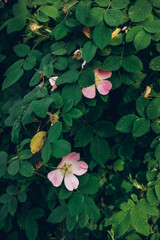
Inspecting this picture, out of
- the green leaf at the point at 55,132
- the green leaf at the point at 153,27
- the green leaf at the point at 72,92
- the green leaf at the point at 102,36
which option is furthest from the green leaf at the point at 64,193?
the green leaf at the point at 153,27

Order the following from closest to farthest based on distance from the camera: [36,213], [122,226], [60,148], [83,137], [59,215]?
[60,148], [122,226], [83,137], [59,215], [36,213]

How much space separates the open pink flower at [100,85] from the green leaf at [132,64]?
76mm

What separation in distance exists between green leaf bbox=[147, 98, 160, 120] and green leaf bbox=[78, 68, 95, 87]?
0.23 m

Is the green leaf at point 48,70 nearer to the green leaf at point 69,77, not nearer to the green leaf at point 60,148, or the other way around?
the green leaf at point 69,77

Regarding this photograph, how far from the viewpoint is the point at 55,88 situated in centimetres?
109

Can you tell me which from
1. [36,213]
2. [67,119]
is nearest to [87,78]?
[67,119]

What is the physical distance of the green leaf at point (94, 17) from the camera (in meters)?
1.03

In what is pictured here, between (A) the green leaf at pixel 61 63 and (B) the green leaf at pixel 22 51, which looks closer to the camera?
(A) the green leaf at pixel 61 63

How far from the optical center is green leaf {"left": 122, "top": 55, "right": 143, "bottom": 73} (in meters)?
1.06

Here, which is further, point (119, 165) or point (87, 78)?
point (119, 165)

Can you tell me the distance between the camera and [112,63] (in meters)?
1.08

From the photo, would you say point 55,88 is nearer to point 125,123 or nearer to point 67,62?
point 67,62

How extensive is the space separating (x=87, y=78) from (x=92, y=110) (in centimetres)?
22

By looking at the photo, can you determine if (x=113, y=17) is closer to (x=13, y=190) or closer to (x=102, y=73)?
(x=102, y=73)
